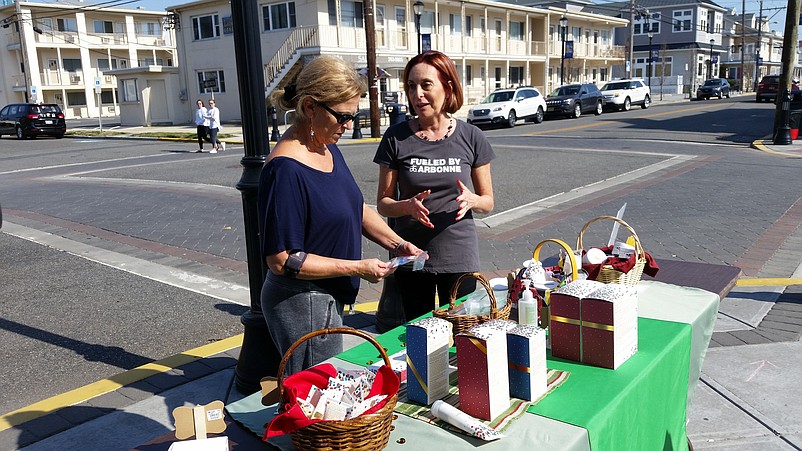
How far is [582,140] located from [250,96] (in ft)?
57.4

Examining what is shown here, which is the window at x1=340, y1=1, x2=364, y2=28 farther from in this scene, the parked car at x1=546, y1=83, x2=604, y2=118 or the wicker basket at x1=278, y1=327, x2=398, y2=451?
the wicker basket at x1=278, y1=327, x2=398, y2=451

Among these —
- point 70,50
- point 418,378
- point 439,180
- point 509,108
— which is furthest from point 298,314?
point 70,50

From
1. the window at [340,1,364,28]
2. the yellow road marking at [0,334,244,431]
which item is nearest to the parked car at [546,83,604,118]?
the window at [340,1,364,28]

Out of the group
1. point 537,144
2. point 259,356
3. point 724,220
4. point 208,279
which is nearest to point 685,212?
point 724,220

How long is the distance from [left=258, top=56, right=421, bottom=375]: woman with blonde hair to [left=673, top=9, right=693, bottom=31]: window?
73091 mm

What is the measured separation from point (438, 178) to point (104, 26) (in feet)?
198

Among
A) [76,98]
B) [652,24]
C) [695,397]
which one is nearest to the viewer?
[695,397]

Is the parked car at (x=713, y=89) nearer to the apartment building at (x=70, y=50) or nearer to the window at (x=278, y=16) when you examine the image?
the window at (x=278, y=16)

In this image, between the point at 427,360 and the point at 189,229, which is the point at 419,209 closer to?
the point at 427,360

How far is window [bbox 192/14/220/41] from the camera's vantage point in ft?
116

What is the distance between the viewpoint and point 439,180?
3395 millimetres

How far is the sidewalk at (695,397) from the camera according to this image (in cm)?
336

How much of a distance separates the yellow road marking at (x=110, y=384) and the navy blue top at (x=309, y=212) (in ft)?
7.25

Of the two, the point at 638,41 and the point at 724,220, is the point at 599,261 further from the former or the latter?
the point at 638,41
